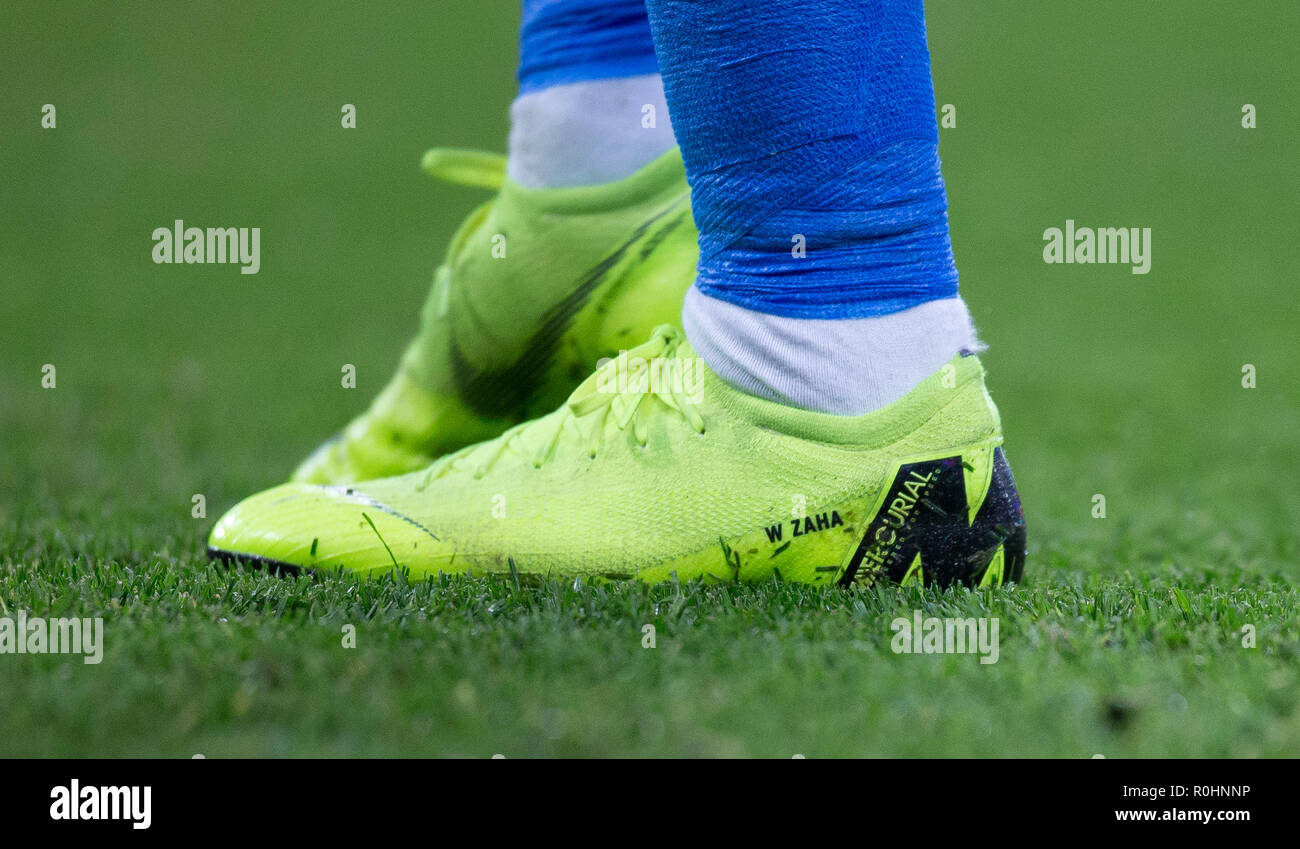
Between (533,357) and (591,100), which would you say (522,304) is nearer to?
(533,357)

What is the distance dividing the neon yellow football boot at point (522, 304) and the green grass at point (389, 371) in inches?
13.2

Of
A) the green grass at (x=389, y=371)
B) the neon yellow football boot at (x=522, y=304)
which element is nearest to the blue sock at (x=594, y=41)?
the neon yellow football boot at (x=522, y=304)

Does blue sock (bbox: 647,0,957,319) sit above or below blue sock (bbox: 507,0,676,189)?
below

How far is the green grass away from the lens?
31.2 inches

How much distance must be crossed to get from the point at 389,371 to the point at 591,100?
7.37 ft

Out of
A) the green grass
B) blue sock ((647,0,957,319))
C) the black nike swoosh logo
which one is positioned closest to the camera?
the green grass

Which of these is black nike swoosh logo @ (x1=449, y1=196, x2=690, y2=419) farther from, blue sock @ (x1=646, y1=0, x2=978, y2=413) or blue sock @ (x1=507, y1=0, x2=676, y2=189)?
blue sock @ (x1=646, y1=0, x2=978, y2=413)

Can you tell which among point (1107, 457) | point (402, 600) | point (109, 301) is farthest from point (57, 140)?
point (402, 600)

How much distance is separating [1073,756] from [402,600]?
58cm

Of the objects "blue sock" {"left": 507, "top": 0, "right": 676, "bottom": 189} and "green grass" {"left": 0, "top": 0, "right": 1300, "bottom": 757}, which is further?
"blue sock" {"left": 507, "top": 0, "right": 676, "bottom": 189}

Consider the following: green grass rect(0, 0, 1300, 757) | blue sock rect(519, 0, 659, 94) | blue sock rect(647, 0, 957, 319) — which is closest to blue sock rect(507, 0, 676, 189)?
blue sock rect(519, 0, 659, 94)

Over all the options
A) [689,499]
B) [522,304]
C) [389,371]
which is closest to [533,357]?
[522,304]

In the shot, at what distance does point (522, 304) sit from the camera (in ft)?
4.99

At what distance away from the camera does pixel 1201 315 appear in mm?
4359
